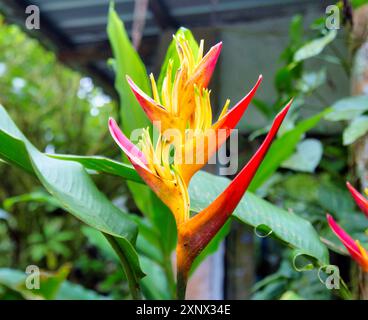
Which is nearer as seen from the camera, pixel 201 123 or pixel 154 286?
pixel 201 123

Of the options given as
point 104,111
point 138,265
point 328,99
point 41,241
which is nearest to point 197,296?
point 328,99

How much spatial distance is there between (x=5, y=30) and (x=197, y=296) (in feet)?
5.93

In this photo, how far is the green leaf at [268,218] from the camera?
0.61 metres

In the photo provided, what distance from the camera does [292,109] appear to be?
1.23 m

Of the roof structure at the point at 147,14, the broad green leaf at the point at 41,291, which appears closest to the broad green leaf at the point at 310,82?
the roof structure at the point at 147,14

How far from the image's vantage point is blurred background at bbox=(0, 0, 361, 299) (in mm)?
1291

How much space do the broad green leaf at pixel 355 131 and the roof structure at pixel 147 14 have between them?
0.91 m

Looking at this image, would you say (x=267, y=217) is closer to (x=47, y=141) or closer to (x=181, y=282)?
(x=181, y=282)

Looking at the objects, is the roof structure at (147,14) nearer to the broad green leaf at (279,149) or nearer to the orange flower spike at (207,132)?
the broad green leaf at (279,149)

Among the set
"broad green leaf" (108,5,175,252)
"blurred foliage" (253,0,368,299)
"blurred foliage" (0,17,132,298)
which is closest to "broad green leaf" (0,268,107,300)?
"broad green leaf" (108,5,175,252)

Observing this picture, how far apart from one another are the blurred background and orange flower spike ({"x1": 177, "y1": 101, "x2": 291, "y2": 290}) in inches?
17.0

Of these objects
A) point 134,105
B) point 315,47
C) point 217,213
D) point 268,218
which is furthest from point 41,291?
point 315,47

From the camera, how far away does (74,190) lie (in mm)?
558

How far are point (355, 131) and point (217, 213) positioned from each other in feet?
1.84
